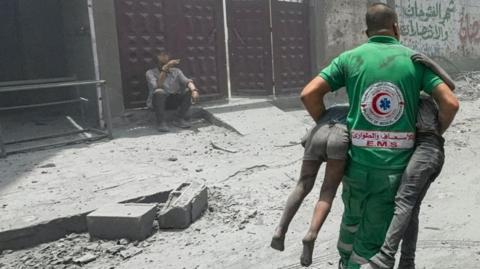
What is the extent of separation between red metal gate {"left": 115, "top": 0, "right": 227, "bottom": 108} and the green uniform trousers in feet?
19.0

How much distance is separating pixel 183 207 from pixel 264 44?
6.13 metres

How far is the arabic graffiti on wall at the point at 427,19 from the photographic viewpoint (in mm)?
12719

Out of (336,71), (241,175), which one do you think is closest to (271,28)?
(241,175)

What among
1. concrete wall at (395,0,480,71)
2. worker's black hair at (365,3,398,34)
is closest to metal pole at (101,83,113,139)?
worker's black hair at (365,3,398,34)

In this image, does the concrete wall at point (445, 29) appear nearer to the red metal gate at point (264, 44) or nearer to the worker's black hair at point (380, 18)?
the red metal gate at point (264, 44)

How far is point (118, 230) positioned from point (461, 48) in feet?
45.5

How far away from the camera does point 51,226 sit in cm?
405

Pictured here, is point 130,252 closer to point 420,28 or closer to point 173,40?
point 173,40

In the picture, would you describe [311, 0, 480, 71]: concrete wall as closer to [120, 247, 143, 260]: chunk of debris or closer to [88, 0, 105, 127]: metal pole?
[88, 0, 105, 127]: metal pole

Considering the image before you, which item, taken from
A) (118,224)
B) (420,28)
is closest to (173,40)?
(118,224)

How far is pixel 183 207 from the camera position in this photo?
4.23 meters

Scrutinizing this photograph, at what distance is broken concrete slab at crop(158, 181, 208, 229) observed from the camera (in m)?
4.26

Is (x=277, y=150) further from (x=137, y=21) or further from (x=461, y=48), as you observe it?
(x=461, y=48)

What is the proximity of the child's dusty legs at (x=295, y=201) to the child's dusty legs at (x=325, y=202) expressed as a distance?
8 centimetres
